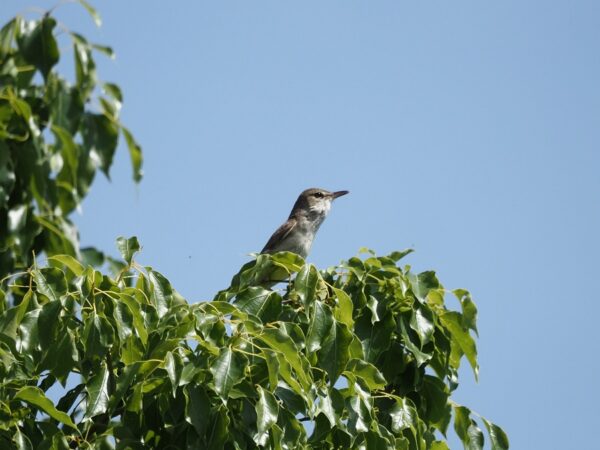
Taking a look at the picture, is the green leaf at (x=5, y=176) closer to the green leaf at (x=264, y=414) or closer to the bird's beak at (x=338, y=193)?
the green leaf at (x=264, y=414)

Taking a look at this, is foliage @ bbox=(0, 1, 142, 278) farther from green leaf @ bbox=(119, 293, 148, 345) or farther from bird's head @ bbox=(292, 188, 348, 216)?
bird's head @ bbox=(292, 188, 348, 216)

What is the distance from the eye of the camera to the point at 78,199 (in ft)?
9.87

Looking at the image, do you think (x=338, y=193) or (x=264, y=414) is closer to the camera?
(x=264, y=414)

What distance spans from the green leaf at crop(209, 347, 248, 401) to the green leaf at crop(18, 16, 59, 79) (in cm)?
160

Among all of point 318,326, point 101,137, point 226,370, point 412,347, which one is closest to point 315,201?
point 412,347

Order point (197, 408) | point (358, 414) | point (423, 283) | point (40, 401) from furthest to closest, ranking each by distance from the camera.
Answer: point (423, 283) < point (358, 414) < point (197, 408) < point (40, 401)

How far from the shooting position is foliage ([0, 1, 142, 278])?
2953 mm

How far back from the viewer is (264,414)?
420 centimetres

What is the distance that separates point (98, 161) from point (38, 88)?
1.06ft

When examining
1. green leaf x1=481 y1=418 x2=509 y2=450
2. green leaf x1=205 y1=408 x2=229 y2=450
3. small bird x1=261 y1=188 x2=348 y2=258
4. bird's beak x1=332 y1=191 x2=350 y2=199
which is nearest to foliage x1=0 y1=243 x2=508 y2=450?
green leaf x1=205 y1=408 x2=229 y2=450

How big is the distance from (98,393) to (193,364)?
19.5 inches

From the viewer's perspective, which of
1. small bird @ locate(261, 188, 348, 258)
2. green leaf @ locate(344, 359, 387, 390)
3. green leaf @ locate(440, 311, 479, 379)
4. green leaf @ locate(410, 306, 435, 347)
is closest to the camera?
green leaf @ locate(344, 359, 387, 390)

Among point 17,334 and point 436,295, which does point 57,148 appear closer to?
point 17,334

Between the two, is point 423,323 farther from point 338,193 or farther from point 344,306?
point 338,193
